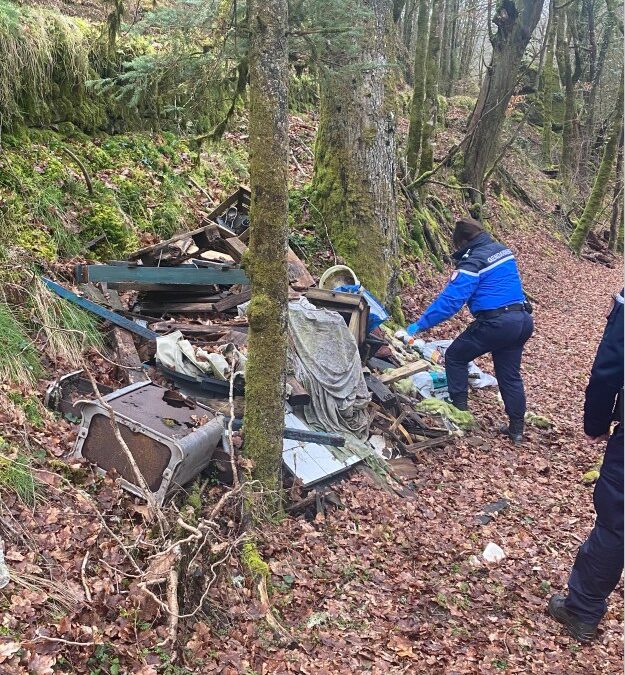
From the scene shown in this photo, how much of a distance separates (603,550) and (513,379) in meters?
3.15

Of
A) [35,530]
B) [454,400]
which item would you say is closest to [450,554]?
[454,400]

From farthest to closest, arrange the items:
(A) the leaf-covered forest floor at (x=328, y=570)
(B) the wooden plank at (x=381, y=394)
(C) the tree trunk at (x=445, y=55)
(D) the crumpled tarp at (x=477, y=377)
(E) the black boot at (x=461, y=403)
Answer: (C) the tree trunk at (x=445, y=55) → (D) the crumpled tarp at (x=477, y=377) → (E) the black boot at (x=461, y=403) → (B) the wooden plank at (x=381, y=394) → (A) the leaf-covered forest floor at (x=328, y=570)

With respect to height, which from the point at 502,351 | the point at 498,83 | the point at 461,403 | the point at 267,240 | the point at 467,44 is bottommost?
the point at 461,403

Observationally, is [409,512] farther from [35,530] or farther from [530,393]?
[530,393]

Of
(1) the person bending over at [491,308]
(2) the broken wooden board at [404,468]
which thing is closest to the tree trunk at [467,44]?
(1) the person bending over at [491,308]

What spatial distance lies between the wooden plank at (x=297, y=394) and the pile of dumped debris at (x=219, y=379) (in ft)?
0.04

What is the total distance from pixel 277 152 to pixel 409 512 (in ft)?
10.4

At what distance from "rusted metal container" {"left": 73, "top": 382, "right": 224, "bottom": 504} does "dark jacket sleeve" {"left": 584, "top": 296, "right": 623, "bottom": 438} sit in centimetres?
258

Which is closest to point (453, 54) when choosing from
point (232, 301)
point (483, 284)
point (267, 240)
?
point (483, 284)

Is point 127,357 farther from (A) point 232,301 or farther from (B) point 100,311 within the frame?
(A) point 232,301

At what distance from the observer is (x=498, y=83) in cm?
1344

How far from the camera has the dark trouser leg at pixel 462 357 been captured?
21.2ft

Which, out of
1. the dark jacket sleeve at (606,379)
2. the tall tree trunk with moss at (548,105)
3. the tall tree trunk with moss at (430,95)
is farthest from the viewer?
the tall tree trunk with moss at (548,105)

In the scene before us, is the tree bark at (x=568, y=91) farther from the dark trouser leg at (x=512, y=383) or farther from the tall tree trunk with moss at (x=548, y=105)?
the dark trouser leg at (x=512, y=383)
